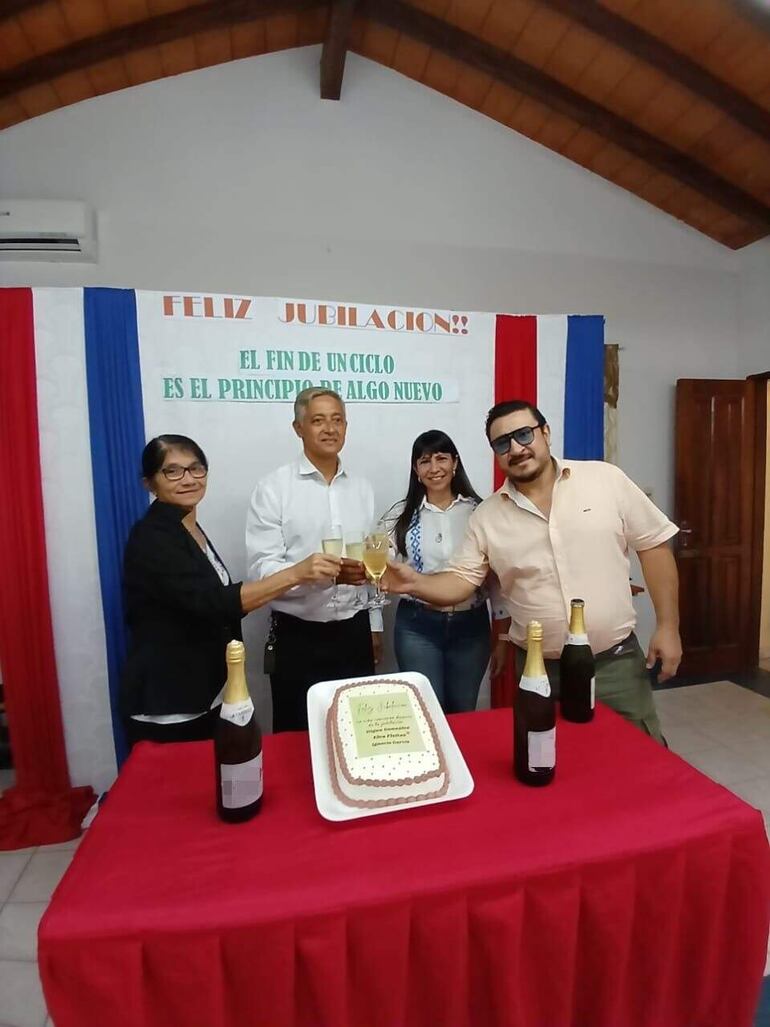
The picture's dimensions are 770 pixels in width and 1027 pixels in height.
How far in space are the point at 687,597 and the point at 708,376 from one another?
166 cm

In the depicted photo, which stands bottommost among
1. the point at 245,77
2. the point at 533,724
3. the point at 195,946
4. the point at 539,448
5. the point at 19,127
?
the point at 195,946

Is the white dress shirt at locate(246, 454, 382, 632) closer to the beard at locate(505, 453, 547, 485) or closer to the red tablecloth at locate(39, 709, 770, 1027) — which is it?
the beard at locate(505, 453, 547, 485)

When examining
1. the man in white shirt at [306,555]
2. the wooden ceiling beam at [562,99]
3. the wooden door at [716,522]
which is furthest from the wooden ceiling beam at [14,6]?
the wooden door at [716,522]

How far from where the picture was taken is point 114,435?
96.9 inches

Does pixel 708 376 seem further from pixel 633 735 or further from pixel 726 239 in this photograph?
pixel 633 735

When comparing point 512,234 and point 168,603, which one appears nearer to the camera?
point 168,603

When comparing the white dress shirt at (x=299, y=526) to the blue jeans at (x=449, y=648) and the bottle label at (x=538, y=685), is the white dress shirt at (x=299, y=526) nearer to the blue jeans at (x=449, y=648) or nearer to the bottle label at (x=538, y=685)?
the blue jeans at (x=449, y=648)

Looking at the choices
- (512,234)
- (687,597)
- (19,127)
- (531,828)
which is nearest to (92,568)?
(531,828)

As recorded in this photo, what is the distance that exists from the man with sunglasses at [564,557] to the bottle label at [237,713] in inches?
29.1

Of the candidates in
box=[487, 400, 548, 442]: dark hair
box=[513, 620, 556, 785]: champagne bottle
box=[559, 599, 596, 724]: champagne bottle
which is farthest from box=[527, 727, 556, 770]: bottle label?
box=[487, 400, 548, 442]: dark hair

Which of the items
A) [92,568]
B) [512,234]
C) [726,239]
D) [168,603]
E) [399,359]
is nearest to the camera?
[168,603]

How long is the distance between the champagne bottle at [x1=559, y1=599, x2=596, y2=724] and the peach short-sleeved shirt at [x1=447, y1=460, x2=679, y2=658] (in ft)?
1.20

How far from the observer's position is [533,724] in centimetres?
108

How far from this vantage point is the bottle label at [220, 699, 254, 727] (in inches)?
39.6
